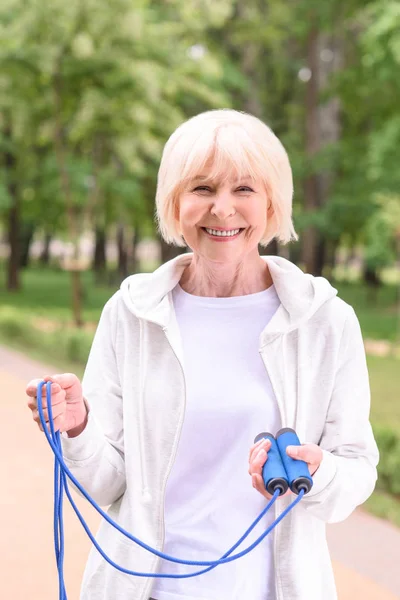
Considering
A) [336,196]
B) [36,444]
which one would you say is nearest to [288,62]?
[336,196]

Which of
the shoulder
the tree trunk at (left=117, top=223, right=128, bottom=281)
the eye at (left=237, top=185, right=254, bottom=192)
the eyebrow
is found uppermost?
the eyebrow

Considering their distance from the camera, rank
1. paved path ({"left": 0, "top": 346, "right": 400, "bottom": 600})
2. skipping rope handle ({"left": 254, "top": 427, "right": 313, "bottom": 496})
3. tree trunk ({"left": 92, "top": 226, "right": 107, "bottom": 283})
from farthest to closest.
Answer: tree trunk ({"left": 92, "top": 226, "right": 107, "bottom": 283}) → paved path ({"left": 0, "top": 346, "right": 400, "bottom": 600}) → skipping rope handle ({"left": 254, "top": 427, "right": 313, "bottom": 496})

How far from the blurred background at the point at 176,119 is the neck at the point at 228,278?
13.6 ft

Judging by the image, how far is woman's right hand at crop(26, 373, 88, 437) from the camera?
1641 mm

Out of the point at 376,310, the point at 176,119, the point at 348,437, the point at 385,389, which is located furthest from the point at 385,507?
the point at 376,310

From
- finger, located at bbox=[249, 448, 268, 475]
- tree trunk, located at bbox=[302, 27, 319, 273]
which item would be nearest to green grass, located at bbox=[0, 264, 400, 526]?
tree trunk, located at bbox=[302, 27, 319, 273]

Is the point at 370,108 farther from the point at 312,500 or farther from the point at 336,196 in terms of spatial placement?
the point at 312,500

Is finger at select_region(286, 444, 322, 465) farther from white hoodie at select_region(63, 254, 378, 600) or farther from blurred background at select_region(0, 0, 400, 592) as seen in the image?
blurred background at select_region(0, 0, 400, 592)

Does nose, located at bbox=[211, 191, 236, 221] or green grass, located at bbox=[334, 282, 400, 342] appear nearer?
nose, located at bbox=[211, 191, 236, 221]

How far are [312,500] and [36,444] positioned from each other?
587cm

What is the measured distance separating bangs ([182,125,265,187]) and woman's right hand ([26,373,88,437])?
19.8 inches

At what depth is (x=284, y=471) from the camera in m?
1.55

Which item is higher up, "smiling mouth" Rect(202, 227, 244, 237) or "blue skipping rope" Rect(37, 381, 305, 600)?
"smiling mouth" Rect(202, 227, 244, 237)

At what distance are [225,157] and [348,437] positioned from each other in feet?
2.11
